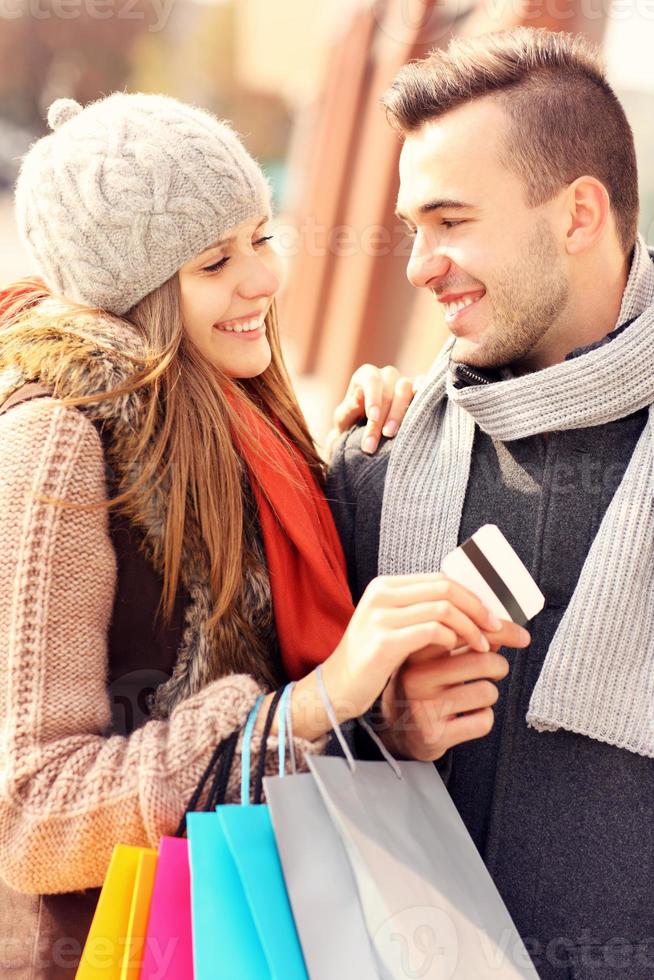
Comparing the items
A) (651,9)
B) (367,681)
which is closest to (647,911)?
(367,681)

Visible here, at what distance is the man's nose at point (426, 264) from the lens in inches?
85.0

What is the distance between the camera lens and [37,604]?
1.54 m

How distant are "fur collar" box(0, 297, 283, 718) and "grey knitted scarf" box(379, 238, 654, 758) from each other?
0.37m

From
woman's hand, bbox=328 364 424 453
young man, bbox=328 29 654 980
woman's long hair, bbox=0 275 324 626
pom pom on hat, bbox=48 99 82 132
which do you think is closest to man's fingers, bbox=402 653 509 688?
young man, bbox=328 29 654 980

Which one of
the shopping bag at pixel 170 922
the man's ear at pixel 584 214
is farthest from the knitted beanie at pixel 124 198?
Result: the shopping bag at pixel 170 922

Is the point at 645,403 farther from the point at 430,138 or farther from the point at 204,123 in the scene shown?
the point at 204,123

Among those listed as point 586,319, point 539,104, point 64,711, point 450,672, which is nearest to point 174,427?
point 64,711

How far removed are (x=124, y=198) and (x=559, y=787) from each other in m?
1.33

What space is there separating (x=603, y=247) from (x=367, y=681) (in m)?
1.17

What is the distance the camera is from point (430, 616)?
1468 mm

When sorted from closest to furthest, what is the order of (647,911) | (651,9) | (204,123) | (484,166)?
1. (647,911)
2. (204,123)
3. (484,166)
4. (651,9)

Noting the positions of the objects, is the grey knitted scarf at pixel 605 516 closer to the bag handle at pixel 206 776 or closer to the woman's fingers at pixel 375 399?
the woman's fingers at pixel 375 399

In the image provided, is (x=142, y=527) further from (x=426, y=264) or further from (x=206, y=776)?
(x=426, y=264)

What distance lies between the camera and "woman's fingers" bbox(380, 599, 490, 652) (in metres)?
1.47
